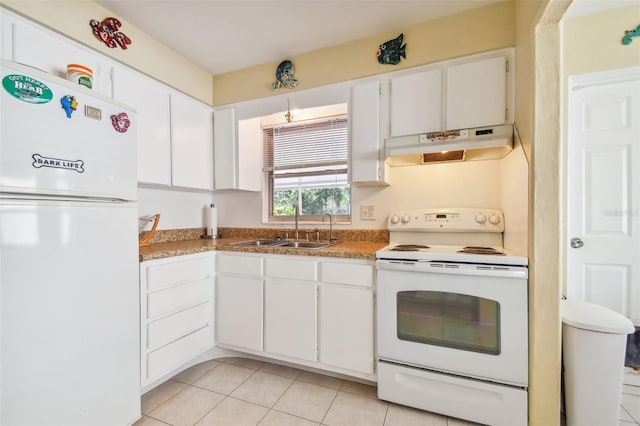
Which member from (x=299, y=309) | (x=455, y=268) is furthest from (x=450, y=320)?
(x=299, y=309)

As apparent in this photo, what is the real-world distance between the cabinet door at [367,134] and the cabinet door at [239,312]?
1133 mm

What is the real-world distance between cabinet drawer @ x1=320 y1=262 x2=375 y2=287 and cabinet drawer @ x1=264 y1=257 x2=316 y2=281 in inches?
3.3

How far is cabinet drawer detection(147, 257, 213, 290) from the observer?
1.67 meters

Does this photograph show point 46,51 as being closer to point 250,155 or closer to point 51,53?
point 51,53

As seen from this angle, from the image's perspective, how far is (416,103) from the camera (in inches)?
74.7

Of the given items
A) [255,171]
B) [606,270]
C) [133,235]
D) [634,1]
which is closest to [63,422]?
[133,235]

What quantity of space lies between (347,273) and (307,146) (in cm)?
139

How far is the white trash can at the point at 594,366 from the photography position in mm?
1281

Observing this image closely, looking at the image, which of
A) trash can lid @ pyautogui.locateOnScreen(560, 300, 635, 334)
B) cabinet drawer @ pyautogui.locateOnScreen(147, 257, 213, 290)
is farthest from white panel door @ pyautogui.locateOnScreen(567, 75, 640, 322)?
cabinet drawer @ pyautogui.locateOnScreen(147, 257, 213, 290)

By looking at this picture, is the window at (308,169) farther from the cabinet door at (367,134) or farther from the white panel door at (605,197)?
the white panel door at (605,197)

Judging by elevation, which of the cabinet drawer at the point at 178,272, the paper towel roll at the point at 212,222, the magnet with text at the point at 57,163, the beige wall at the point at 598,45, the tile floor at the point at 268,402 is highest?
the beige wall at the point at 598,45

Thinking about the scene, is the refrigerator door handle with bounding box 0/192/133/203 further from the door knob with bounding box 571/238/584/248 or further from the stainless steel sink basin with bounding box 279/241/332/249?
the door knob with bounding box 571/238/584/248

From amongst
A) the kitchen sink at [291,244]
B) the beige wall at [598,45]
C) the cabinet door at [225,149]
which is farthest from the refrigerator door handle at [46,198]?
the beige wall at [598,45]

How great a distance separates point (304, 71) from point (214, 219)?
5.32ft
